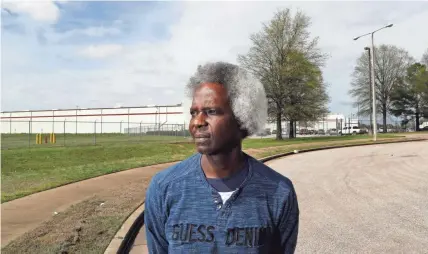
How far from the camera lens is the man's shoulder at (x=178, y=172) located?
1.67 metres

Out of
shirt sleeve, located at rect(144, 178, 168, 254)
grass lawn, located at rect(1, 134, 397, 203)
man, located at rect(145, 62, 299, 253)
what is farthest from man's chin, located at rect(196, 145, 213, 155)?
grass lawn, located at rect(1, 134, 397, 203)

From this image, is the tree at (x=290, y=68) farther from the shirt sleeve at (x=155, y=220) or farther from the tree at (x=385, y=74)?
the shirt sleeve at (x=155, y=220)

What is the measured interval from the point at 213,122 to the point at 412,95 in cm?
6851

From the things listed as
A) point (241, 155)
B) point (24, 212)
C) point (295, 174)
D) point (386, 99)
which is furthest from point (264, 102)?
point (386, 99)

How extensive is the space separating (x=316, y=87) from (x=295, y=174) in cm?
2755

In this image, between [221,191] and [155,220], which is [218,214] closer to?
[221,191]

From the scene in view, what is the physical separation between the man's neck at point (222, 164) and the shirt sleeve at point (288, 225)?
0.71 ft

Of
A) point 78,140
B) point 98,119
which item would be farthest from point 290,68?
point 98,119

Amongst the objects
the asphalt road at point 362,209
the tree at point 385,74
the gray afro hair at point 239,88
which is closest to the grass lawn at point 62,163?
the asphalt road at point 362,209

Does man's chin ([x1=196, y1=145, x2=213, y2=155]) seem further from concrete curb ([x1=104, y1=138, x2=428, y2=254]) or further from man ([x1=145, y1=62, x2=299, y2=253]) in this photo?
concrete curb ([x1=104, y1=138, x2=428, y2=254])

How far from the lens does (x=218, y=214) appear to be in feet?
5.17

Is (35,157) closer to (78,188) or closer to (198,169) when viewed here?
(78,188)

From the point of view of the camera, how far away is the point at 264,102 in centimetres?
182

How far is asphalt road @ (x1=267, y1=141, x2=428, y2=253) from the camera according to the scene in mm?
6805
